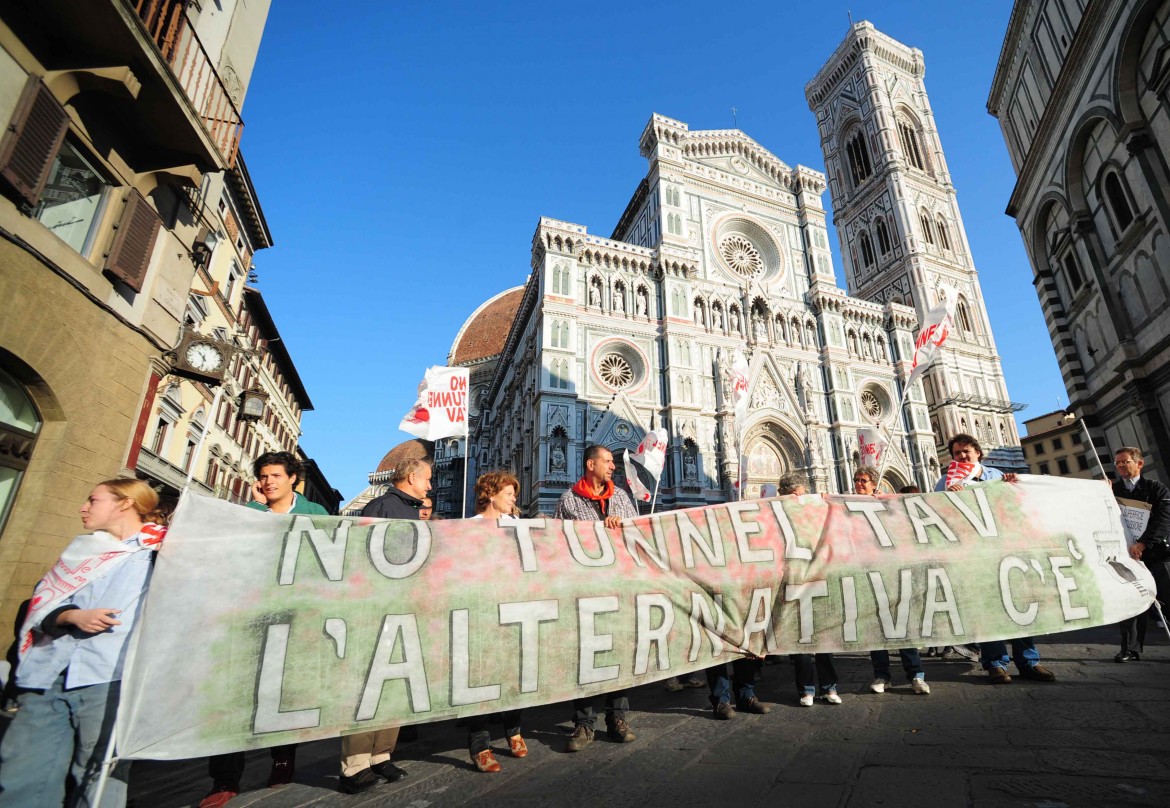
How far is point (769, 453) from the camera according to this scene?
1137 inches

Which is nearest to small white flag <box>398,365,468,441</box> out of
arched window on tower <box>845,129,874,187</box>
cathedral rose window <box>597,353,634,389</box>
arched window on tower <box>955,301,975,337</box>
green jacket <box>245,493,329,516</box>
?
green jacket <box>245,493,329,516</box>

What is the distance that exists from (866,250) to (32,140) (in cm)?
4714

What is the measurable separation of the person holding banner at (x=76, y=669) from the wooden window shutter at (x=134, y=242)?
5.54 m

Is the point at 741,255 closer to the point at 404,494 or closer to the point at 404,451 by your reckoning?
the point at 404,494

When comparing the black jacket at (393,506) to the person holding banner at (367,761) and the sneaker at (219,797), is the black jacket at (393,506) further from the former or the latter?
the sneaker at (219,797)

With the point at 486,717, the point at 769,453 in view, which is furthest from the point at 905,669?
the point at 769,453

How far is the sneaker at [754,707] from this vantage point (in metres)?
4.12

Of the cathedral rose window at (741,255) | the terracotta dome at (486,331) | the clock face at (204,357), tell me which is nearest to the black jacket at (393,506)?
the clock face at (204,357)

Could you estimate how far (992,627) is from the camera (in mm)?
4020

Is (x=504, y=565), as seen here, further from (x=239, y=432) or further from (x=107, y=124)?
(x=239, y=432)

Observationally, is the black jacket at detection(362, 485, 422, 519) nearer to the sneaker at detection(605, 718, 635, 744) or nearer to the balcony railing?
the sneaker at detection(605, 718, 635, 744)

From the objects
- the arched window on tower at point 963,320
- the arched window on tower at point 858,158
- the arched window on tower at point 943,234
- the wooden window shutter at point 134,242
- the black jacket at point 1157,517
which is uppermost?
the arched window on tower at point 858,158

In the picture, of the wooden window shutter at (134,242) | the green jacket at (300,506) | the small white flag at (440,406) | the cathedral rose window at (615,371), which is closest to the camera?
the green jacket at (300,506)

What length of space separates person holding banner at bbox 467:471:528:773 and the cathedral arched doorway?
25.1 m
